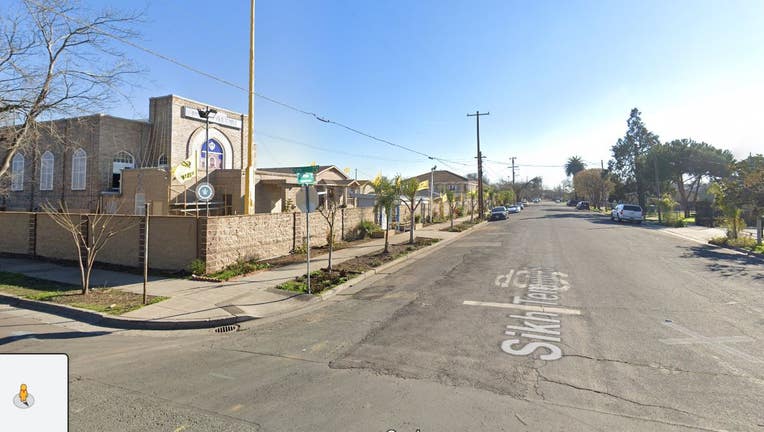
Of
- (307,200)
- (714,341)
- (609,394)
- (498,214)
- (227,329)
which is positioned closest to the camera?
(609,394)

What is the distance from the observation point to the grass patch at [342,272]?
9.23 metres

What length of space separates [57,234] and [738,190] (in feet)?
97.1

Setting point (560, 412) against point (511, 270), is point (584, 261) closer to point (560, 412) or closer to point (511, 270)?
point (511, 270)

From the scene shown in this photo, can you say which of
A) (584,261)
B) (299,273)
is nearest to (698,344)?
(584,261)

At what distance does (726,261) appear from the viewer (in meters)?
12.5

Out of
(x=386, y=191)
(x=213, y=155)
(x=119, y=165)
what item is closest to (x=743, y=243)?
(x=386, y=191)

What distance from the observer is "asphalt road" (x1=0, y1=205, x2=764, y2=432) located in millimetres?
3422

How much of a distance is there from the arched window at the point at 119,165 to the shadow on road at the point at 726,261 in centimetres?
3259

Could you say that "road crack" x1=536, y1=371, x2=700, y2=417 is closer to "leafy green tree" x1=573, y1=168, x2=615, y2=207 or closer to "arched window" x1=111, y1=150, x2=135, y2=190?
"arched window" x1=111, y1=150, x2=135, y2=190

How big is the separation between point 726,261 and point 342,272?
1390cm

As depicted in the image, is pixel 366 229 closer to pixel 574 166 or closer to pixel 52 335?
pixel 52 335

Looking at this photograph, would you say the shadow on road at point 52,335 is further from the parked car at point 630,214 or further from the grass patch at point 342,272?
the parked car at point 630,214

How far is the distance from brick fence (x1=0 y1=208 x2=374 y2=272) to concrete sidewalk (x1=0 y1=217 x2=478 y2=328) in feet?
2.31

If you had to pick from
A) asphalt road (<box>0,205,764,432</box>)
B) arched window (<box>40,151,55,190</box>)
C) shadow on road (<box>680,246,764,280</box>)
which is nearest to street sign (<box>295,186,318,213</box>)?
asphalt road (<box>0,205,764,432</box>)
